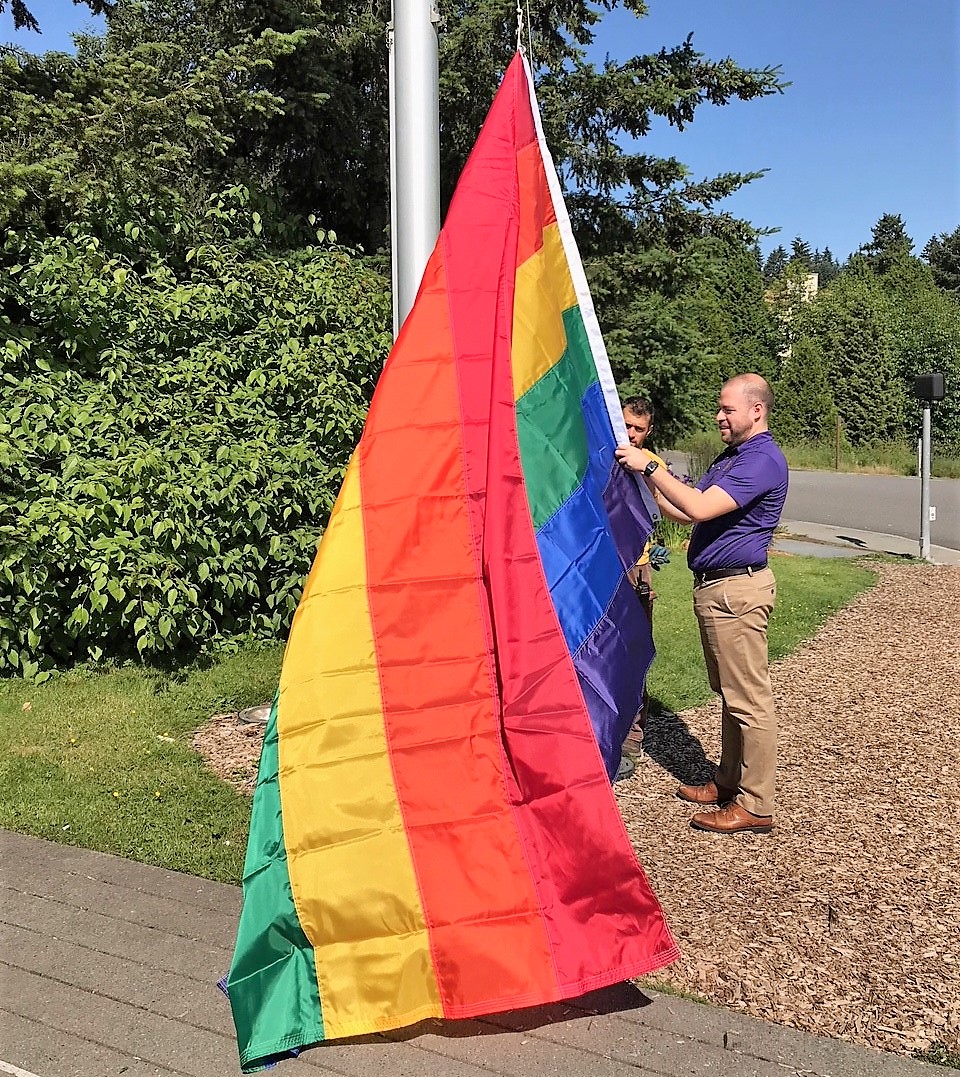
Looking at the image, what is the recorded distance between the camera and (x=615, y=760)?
12.4 ft

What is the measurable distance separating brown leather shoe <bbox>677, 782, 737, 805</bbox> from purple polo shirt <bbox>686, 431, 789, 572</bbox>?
1.14 metres

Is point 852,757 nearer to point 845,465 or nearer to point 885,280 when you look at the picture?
point 845,465

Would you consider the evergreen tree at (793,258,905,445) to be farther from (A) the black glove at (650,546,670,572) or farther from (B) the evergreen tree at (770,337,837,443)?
(A) the black glove at (650,546,670,572)

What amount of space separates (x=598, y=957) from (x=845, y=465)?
30574mm

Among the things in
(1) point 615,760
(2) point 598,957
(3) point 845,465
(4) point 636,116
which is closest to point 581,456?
(1) point 615,760

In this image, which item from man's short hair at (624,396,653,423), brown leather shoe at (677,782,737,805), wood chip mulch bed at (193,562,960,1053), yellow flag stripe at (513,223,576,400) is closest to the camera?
wood chip mulch bed at (193,562,960,1053)

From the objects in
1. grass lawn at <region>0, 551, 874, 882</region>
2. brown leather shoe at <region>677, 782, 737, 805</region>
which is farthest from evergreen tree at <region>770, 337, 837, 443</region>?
brown leather shoe at <region>677, 782, 737, 805</region>

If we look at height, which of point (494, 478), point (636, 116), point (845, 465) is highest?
point (636, 116)

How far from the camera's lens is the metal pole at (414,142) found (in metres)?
4.40

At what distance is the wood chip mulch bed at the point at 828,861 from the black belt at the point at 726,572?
1.13m

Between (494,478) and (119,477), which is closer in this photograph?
(494,478)

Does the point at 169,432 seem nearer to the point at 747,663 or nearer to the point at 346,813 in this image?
the point at 747,663

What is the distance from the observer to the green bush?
21.1 ft

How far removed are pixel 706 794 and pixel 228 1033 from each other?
2.68 m
